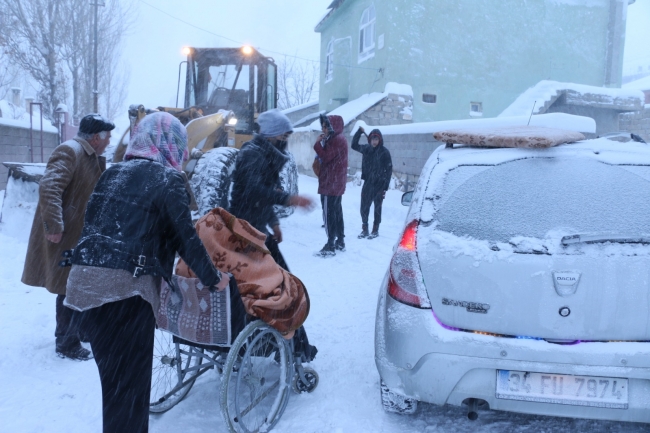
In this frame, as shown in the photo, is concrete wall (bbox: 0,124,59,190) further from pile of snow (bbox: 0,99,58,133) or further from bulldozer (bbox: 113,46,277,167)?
bulldozer (bbox: 113,46,277,167)

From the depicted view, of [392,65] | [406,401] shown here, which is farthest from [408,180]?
[406,401]

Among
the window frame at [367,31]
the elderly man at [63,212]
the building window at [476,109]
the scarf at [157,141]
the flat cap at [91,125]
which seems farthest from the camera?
the window frame at [367,31]

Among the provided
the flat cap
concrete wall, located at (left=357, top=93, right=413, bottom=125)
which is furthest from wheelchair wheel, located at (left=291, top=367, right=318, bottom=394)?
concrete wall, located at (left=357, top=93, right=413, bottom=125)

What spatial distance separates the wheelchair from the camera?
261cm

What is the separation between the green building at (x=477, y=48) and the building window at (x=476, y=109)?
4 centimetres

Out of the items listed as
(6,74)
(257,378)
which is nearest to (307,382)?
(257,378)

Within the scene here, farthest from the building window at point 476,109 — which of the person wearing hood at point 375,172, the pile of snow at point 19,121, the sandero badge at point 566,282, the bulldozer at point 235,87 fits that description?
the sandero badge at point 566,282

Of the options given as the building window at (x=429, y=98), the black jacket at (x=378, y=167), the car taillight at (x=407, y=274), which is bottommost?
the car taillight at (x=407, y=274)

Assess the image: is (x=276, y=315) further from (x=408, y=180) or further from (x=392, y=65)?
(x=392, y=65)

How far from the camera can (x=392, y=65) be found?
748 inches

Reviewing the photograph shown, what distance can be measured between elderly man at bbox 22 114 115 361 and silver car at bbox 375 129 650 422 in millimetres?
2337

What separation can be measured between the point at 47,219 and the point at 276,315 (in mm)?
1869

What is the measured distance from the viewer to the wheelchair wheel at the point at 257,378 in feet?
8.56

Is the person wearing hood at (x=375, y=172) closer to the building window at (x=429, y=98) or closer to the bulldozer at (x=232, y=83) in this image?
the bulldozer at (x=232, y=83)
